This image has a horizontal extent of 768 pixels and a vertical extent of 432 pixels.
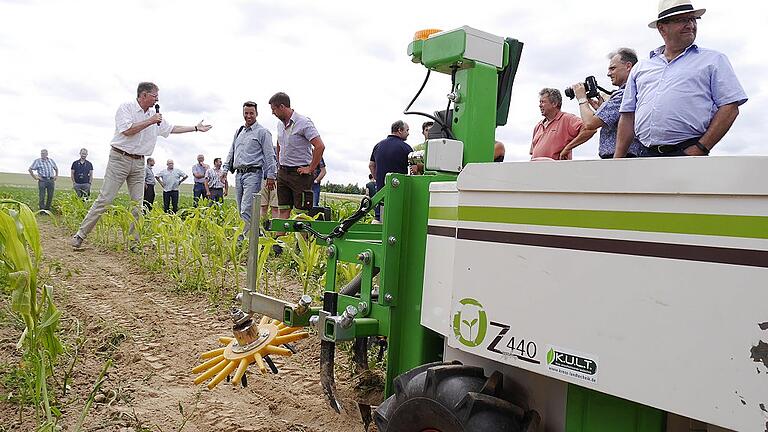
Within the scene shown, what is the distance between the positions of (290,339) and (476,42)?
60.3 inches

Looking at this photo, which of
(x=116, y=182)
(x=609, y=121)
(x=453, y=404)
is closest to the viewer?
(x=453, y=404)

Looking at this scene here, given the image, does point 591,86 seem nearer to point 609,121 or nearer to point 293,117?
point 609,121

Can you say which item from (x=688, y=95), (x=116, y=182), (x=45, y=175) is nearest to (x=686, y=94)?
(x=688, y=95)

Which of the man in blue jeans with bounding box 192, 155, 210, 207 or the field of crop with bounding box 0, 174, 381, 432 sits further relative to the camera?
the man in blue jeans with bounding box 192, 155, 210, 207

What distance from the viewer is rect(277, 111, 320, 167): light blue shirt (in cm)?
694

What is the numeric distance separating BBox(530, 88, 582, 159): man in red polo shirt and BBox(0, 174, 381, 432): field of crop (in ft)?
4.90

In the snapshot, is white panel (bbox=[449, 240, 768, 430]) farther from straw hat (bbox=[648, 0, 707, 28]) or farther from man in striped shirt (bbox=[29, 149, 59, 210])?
man in striped shirt (bbox=[29, 149, 59, 210])

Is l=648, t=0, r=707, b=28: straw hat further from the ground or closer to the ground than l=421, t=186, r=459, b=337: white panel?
further from the ground

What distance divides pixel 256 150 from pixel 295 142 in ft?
2.38

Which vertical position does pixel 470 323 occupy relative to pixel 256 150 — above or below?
below

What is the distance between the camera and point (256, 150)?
7.54 meters

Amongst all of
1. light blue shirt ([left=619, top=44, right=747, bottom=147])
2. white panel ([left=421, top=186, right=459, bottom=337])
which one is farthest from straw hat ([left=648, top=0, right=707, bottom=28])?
white panel ([left=421, top=186, right=459, bottom=337])

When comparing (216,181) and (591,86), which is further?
(216,181)

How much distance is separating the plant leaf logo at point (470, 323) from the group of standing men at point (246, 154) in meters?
4.96
